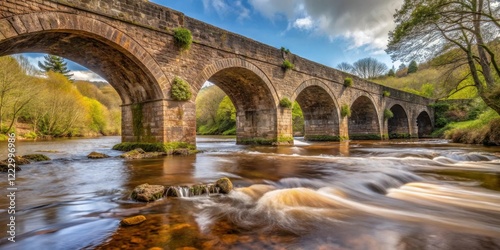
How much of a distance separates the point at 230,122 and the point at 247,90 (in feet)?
97.7

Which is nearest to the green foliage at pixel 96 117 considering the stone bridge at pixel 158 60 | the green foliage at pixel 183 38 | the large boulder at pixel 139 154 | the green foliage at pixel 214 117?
the green foliage at pixel 214 117

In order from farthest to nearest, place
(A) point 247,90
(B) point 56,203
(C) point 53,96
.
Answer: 1. (C) point 53,96
2. (A) point 247,90
3. (B) point 56,203

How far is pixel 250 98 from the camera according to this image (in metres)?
15.2

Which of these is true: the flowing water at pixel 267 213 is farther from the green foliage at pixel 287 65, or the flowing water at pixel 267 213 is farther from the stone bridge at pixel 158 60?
the green foliage at pixel 287 65

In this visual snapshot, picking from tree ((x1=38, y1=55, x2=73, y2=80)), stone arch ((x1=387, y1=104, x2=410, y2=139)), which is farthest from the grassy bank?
tree ((x1=38, y1=55, x2=73, y2=80))

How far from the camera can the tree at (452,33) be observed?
33.6 ft

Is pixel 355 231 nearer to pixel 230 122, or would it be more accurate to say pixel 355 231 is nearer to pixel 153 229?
pixel 153 229

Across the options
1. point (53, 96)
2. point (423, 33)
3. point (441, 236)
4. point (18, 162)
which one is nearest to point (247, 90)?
point (423, 33)

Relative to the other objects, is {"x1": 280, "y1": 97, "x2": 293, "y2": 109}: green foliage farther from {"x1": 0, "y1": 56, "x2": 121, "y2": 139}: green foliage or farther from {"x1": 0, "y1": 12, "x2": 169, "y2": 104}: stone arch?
{"x1": 0, "y1": 56, "x2": 121, "y2": 139}: green foliage

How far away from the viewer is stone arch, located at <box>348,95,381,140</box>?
2348 centimetres

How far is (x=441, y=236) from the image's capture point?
2.41m

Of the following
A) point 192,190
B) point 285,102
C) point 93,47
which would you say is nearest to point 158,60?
point 93,47

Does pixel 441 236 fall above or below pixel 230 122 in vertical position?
below

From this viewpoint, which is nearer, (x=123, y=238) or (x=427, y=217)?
(x=123, y=238)
